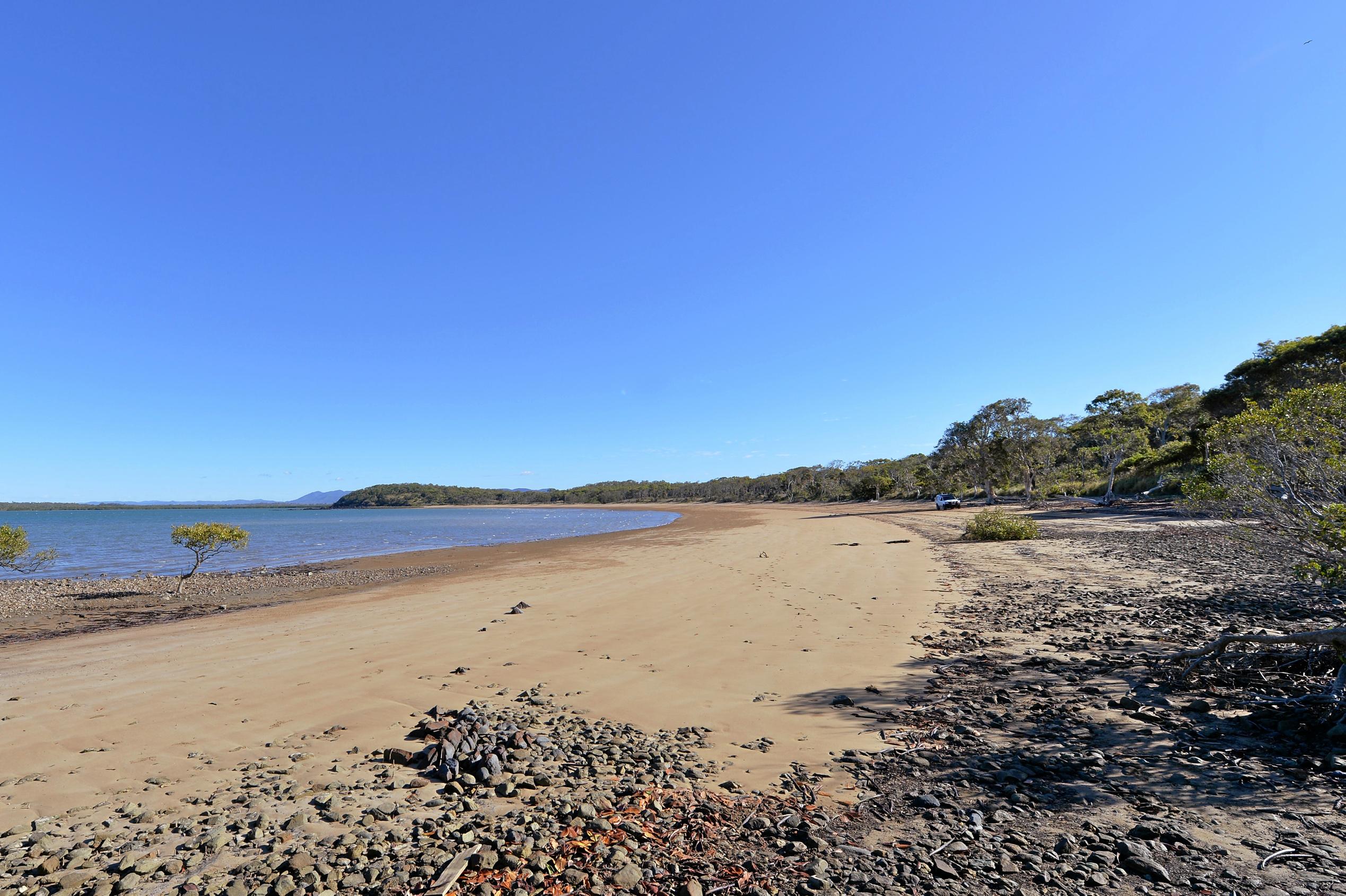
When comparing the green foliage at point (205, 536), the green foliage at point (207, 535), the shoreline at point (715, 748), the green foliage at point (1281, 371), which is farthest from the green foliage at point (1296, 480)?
the green foliage at point (207, 535)

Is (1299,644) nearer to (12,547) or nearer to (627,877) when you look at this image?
(627,877)

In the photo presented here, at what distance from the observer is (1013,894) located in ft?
9.70

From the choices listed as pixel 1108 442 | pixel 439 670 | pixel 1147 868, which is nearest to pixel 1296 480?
pixel 1147 868

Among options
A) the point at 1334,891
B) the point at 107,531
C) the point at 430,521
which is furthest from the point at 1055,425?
the point at 107,531

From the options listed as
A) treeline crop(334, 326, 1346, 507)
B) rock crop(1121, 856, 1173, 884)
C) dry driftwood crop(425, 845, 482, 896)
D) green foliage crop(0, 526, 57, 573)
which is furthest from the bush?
green foliage crop(0, 526, 57, 573)

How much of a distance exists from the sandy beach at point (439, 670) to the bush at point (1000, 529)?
9.71 m

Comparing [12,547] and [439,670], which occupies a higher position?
[12,547]

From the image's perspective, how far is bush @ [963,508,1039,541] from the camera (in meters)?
23.6

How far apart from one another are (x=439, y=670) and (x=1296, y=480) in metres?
11.8

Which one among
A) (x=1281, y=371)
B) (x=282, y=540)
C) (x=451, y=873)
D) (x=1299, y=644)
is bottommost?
(x=282, y=540)

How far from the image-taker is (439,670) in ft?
26.7

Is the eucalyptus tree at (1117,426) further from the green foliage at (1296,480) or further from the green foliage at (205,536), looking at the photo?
the green foliage at (205,536)

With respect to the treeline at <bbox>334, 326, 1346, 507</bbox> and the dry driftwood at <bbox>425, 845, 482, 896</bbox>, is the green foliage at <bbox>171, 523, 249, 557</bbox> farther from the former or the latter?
the treeline at <bbox>334, 326, 1346, 507</bbox>

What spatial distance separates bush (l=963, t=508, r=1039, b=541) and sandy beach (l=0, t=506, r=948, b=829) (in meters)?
9.71
